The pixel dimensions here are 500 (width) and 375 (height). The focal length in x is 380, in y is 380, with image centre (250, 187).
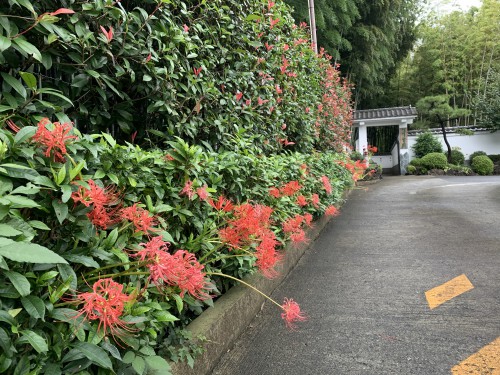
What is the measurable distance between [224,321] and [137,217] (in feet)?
3.22

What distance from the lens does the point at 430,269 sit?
3.59 metres

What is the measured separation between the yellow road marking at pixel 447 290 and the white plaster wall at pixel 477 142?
62.6 feet

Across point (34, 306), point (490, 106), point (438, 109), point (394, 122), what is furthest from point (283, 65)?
point (438, 109)

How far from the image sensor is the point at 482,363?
2.03 meters

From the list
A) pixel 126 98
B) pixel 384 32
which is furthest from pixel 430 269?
pixel 384 32

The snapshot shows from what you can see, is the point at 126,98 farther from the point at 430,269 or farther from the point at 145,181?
the point at 430,269

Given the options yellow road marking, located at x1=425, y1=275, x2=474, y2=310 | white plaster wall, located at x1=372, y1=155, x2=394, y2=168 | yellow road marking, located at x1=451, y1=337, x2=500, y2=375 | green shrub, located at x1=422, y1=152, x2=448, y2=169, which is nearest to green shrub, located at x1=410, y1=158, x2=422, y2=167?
green shrub, located at x1=422, y1=152, x2=448, y2=169

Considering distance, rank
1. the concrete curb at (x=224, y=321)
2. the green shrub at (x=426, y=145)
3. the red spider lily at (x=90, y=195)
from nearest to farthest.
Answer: the red spider lily at (x=90, y=195)
the concrete curb at (x=224, y=321)
the green shrub at (x=426, y=145)

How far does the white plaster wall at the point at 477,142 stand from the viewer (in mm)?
20781

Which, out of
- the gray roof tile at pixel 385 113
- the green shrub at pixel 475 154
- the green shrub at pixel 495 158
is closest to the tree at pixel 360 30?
the gray roof tile at pixel 385 113

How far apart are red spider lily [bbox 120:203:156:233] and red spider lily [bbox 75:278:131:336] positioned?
0.31 m

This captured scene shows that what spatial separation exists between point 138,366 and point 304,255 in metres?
3.16

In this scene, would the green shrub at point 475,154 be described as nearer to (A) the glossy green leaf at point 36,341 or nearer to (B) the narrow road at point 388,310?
(B) the narrow road at point 388,310

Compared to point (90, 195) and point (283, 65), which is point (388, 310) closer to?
point (90, 195)
